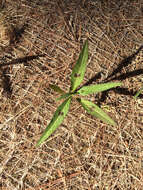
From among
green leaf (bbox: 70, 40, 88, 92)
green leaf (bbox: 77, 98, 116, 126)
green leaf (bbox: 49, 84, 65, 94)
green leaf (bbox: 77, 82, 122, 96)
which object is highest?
green leaf (bbox: 70, 40, 88, 92)

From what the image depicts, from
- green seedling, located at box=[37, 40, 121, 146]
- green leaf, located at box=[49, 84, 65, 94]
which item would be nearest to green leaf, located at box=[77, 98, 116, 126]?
green seedling, located at box=[37, 40, 121, 146]

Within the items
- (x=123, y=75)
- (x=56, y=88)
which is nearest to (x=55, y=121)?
(x=56, y=88)

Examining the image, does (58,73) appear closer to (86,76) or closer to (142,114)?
(86,76)

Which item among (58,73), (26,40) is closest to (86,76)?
(58,73)

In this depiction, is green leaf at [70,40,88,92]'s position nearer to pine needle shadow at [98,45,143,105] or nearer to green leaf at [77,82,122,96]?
green leaf at [77,82,122,96]

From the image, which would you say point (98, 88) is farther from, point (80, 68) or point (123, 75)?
point (123, 75)

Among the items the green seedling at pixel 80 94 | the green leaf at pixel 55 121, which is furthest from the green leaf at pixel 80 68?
the green leaf at pixel 55 121

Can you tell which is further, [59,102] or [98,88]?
[59,102]
